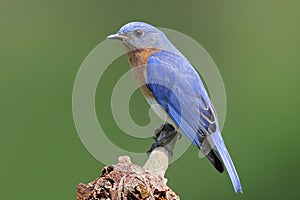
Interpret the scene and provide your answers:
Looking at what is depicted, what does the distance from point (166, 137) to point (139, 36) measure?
0.54 m

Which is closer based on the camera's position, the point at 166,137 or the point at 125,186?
the point at 125,186

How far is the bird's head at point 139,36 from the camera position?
3889 millimetres

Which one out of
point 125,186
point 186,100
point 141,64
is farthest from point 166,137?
point 125,186

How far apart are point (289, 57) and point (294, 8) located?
60cm

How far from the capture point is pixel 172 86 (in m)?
3.89

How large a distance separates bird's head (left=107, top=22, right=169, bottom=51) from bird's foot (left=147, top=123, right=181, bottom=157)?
0.40 m

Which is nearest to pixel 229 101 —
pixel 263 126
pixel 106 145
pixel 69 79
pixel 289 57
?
pixel 263 126

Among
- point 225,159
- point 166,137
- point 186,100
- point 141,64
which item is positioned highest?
point 141,64

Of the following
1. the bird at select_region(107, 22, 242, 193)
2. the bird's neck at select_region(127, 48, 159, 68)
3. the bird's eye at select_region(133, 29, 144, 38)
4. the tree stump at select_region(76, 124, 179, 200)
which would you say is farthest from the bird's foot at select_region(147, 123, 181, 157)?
the tree stump at select_region(76, 124, 179, 200)

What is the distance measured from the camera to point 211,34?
20.3ft

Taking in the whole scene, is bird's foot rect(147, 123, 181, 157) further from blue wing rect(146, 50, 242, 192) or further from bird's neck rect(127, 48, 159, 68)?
bird's neck rect(127, 48, 159, 68)

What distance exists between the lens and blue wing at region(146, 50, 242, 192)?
12.2 ft

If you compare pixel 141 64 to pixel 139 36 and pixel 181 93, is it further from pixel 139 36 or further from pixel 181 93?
pixel 181 93

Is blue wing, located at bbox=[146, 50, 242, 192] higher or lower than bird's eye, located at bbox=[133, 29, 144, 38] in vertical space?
lower
